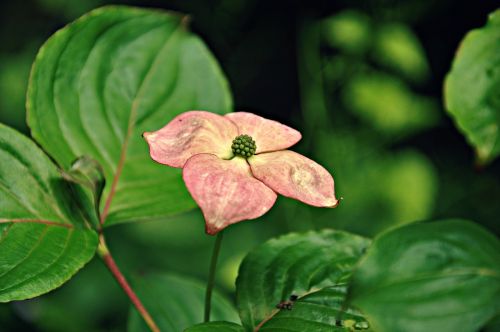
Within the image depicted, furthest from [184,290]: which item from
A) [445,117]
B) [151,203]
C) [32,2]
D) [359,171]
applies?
[32,2]

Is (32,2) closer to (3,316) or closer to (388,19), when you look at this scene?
(388,19)

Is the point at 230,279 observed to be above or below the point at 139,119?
below

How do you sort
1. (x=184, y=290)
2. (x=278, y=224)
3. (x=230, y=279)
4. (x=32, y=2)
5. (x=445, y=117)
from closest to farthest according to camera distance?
(x=184, y=290), (x=230, y=279), (x=278, y=224), (x=445, y=117), (x=32, y=2)

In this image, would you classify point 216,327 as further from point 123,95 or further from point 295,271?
point 123,95

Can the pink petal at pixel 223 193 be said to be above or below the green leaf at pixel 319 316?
Result: above

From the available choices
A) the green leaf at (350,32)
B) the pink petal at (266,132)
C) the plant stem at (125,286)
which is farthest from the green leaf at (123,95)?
the green leaf at (350,32)

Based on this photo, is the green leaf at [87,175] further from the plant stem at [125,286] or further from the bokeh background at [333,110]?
the bokeh background at [333,110]
